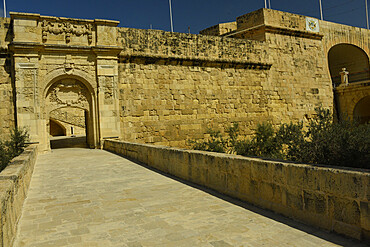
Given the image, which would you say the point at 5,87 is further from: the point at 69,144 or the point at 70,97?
the point at 69,144

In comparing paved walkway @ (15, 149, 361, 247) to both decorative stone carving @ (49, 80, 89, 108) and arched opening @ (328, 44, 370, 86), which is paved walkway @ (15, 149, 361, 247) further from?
arched opening @ (328, 44, 370, 86)

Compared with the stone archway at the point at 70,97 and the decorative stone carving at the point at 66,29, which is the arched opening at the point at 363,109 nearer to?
the stone archway at the point at 70,97

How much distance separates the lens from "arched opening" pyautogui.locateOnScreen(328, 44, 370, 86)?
18.7 metres

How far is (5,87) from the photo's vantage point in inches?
388

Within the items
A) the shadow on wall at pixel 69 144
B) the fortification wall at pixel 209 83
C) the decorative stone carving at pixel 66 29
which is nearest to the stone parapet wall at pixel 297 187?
the fortification wall at pixel 209 83

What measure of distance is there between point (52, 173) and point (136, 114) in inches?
215

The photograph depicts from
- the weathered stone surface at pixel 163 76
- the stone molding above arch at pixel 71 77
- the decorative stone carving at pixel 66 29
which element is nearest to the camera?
the weathered stone surface at pixel 163 76

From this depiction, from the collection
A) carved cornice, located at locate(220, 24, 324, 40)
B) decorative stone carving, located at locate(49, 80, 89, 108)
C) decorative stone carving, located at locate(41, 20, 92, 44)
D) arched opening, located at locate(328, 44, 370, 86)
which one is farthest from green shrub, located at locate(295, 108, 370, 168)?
arched opening, located at locate(328, 44, 370, 86)

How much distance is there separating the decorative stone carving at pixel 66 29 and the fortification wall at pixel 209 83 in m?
1.21

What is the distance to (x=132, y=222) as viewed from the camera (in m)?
3.17

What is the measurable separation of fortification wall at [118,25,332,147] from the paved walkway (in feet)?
22.4

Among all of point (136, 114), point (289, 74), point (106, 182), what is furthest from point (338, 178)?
point (289, 74)

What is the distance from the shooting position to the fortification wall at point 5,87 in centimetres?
977

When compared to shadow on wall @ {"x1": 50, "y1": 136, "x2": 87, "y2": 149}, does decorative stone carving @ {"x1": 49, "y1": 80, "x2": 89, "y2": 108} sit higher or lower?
higher
